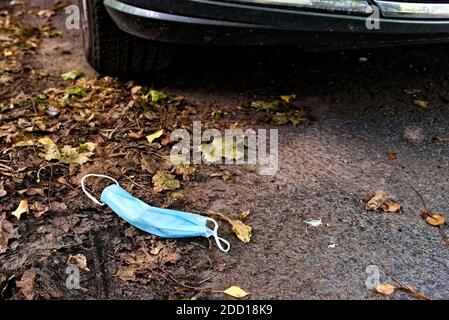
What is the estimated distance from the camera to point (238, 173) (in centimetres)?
247

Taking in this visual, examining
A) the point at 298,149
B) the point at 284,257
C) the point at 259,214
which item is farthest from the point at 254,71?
the point at 284,257

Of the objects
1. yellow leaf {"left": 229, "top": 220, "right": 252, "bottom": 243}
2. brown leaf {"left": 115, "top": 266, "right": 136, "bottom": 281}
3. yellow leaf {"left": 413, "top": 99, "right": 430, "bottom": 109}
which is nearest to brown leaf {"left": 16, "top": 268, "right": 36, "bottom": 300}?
brown leaf {"left": 115, "top": 266, "right": 136, "bottom": 281}

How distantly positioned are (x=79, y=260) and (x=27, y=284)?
0.19 metres

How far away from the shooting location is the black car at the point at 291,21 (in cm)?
233

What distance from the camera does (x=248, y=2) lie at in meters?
2.31

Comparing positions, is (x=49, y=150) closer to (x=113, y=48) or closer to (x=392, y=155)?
(x=113, y=48)

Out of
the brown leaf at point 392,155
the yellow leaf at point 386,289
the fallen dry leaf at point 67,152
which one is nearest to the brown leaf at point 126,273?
the fallen dry leaf at point 67,152

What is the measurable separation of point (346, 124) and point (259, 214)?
0.88 m

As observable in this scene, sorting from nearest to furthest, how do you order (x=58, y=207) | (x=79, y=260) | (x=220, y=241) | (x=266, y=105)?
1. (x=79, y=260)
2. (x=220, y=241)
3. (x=58, y=207)
4. (x=266, y=105)

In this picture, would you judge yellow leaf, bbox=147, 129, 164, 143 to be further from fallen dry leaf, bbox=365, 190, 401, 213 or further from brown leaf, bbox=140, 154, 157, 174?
fallen dry leaf, bbox=365, 190, 401, 213

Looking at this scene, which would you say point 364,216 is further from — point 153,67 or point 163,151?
point 153,67

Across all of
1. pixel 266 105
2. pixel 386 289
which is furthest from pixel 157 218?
pixel 266 105

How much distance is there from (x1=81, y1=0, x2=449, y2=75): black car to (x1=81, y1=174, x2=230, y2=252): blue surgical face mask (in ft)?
2.57

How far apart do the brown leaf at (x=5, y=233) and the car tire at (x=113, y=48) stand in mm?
1210
